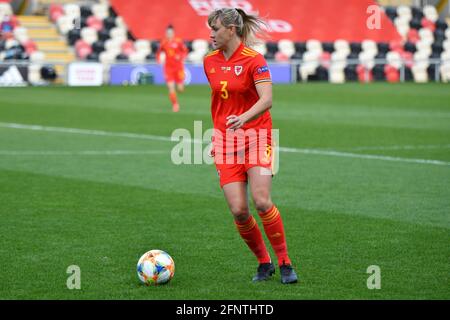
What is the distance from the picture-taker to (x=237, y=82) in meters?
7.59

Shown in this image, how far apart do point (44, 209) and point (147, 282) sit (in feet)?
12.7

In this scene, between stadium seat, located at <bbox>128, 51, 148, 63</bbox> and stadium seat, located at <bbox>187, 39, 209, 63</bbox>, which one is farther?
stadium seat, located at <bbox>187, 39, 209, 63</bbox>

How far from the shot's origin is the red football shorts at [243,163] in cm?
759

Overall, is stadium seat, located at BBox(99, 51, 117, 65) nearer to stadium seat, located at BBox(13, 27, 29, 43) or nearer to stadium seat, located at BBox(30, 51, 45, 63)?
stadium seat, located at BBox(30, 51, 45, 63)

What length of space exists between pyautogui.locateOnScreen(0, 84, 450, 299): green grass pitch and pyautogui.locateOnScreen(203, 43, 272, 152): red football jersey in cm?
125

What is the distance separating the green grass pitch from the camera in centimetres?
763

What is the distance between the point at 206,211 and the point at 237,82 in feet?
12.1

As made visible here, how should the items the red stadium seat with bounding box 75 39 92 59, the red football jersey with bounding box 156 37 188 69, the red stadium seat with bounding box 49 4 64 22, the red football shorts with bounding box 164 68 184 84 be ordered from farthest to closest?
1. the red stadium seat with bounding box 49 4 64 22
2. the red stadium seat with bounding box 75 39 92 59
3. the red football jersey with bounding box 156 37 188 69
4. the red football shorts with bounding box 164 68 184 84

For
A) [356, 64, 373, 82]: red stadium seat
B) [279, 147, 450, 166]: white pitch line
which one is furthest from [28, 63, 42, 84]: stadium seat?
[279, 147, 450, 166]: white pitch line

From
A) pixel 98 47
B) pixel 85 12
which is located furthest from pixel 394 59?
pixel 85 12

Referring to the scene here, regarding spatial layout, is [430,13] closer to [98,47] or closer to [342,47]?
[342,47]

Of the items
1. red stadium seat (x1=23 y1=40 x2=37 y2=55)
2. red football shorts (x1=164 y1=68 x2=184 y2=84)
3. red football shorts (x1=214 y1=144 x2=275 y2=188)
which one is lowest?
red football shorts (x1=214 y1=144 x2=275 y2=188)

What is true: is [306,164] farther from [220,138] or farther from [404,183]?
[220,138]

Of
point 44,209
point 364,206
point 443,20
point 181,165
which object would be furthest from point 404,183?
point 443,20
